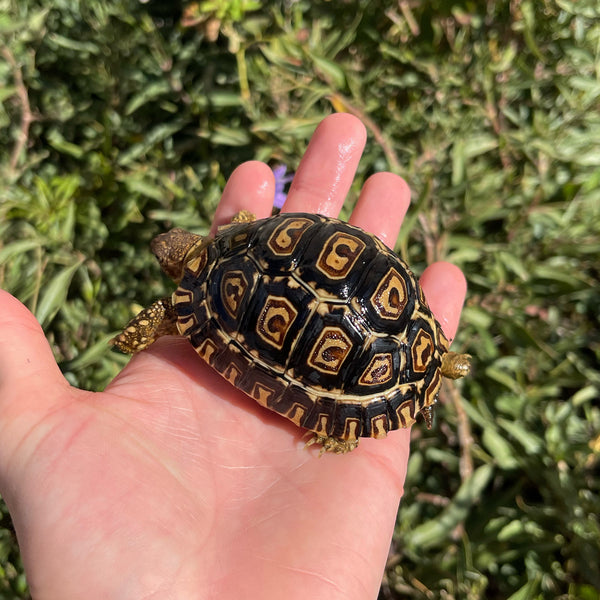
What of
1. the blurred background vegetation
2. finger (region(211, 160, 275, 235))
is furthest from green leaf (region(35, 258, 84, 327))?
finger (region(211, 160, 275, 235))

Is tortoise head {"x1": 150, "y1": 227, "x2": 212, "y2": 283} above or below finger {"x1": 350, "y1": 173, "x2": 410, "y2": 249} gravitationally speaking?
below

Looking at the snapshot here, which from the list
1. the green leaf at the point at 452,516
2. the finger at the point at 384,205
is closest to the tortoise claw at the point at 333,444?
the green leaf at the point at 452,516

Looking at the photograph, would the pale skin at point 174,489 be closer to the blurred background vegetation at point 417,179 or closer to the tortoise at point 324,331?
the tortoise at point 324,331

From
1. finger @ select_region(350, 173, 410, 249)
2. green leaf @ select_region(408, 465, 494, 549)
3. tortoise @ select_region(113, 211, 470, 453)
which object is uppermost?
finger @ select_region(350, 173, 410, 249)

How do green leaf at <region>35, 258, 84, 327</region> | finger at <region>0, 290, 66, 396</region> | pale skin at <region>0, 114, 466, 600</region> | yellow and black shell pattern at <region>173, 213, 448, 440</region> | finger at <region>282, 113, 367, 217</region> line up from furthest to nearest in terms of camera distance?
finger at <region>282, 113, 367, 217</region>, green leaf at <region>35, 258, 84, 327</region>, yellow and black shell pattern at <region>173, 213, 448, 440</region>, finger at <region>0, 290, 66, 396</region>, pale skin at <region>0, 114, 466, 600</region>

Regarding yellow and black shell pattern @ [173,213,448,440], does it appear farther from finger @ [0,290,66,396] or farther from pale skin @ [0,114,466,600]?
finger @ [0,290,66,396]

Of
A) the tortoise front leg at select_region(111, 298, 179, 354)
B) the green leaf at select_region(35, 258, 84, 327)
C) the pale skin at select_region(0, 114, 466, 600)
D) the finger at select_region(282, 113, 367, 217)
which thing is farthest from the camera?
the finger at select_region(282, 113, 367, 217)

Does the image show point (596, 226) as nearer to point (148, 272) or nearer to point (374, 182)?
point (374, 182)

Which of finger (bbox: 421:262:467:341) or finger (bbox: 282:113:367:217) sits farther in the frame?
finger (bbox: 282:113:367:217)
